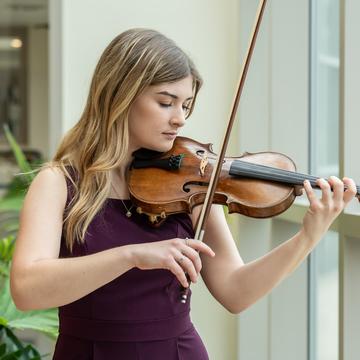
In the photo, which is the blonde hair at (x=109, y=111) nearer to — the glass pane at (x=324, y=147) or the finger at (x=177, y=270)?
the finger at (x=177, y=270)

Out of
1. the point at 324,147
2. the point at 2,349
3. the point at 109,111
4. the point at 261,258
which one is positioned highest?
the point at 109,111

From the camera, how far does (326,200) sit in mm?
1333

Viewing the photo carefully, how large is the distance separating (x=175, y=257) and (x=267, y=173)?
14.3 inches

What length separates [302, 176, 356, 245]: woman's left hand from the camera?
132 centimetres

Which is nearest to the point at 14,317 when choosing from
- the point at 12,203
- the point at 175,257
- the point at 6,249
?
the point at 6,249

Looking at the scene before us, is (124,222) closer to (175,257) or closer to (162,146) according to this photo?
(162,146)

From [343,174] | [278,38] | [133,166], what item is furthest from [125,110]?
[278,38]

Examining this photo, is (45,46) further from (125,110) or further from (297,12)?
(125,110)

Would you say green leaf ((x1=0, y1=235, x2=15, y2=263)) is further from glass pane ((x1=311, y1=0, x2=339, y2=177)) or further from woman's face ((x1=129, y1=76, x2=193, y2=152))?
woman's face ((x1=129, y1=76, x2=193, y2=152))

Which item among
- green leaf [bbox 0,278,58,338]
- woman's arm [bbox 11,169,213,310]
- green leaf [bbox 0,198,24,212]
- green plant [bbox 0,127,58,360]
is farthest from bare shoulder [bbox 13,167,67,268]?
green leaf [bbox 0,198,24,212]

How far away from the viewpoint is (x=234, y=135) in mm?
2826

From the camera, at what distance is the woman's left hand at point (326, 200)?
1321 mm

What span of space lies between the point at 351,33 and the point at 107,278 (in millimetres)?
916

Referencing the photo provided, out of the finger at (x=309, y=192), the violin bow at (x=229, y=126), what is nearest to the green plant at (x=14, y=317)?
the violin bow at (x=229, y=126)
